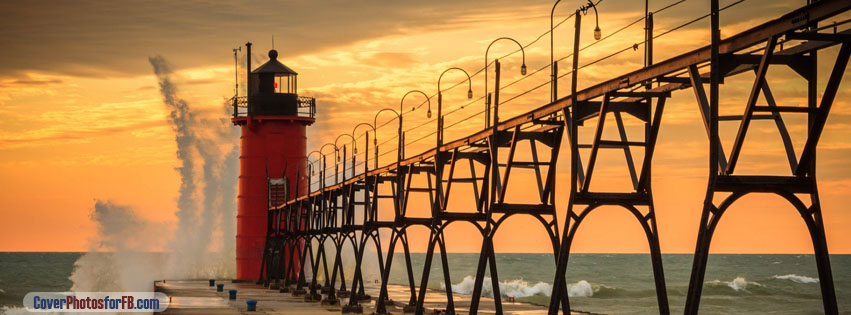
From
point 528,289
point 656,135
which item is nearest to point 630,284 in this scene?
point 528,289

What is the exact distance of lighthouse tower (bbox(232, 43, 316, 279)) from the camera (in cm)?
6134

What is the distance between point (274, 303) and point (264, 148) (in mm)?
19616

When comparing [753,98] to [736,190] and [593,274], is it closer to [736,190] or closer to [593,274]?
[736,190]

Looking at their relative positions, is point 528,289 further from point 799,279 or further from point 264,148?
point 264,148

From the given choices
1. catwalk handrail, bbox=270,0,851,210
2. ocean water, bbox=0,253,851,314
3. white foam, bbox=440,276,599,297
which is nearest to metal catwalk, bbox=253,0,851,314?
catwalk handrail, bbox=270,0,851,210

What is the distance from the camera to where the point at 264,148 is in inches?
2420

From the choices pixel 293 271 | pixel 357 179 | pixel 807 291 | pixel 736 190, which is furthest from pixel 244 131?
pixel 807 291

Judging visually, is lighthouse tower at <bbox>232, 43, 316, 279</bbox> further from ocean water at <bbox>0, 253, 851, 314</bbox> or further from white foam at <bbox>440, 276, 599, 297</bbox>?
white foam at <bbox>440, 276, 599, 297</bbox>

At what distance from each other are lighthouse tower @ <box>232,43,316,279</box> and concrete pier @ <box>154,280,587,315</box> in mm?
6550

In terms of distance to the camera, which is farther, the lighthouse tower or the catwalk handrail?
the lighthouse tower

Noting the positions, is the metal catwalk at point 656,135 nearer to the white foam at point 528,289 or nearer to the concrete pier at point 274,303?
the concrete pier at point 274,303

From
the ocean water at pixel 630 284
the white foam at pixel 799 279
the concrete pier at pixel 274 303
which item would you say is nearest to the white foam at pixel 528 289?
the ocean water at pixel 630 284

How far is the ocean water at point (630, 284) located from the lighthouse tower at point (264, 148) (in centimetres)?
1735

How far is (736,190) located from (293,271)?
4574cm
